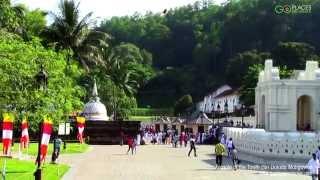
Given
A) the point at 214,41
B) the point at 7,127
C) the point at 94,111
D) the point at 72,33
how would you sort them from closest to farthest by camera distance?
the point at 7,127
the point at 72,33
the point at 94,111
the point at 214,41

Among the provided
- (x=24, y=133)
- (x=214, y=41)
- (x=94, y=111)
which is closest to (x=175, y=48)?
(x=214, y=41)

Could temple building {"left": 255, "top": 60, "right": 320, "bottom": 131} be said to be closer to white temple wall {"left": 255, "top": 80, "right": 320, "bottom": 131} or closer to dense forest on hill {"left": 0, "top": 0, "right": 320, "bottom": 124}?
white temple wall {"left": 255, "top": 80, "right": 320, "bottom": 131}

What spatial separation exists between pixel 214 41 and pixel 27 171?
380ft

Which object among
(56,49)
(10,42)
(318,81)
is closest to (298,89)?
(318,81)

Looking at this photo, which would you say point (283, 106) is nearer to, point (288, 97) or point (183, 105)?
point (288, 97)

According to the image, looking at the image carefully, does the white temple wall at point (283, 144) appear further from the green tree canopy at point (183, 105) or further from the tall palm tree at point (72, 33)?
the green tree canopy at point (183, 105)

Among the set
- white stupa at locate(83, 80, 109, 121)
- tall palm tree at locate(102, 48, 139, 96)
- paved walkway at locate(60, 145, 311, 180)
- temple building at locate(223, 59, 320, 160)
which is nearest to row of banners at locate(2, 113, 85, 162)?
paved walkway at locate(60, 145, 311, 180)

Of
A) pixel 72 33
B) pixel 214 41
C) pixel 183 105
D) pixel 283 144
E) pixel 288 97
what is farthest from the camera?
pixel 214 41

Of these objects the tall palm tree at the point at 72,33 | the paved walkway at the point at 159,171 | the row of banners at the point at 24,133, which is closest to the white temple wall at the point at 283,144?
the paved walkway at the point at 159,171

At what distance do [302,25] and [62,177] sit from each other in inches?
4278

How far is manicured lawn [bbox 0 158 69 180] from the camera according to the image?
25.0 meters

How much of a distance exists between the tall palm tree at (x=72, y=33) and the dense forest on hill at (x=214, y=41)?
2137 inches

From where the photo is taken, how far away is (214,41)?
462 feet

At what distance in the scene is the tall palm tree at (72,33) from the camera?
5856cm
